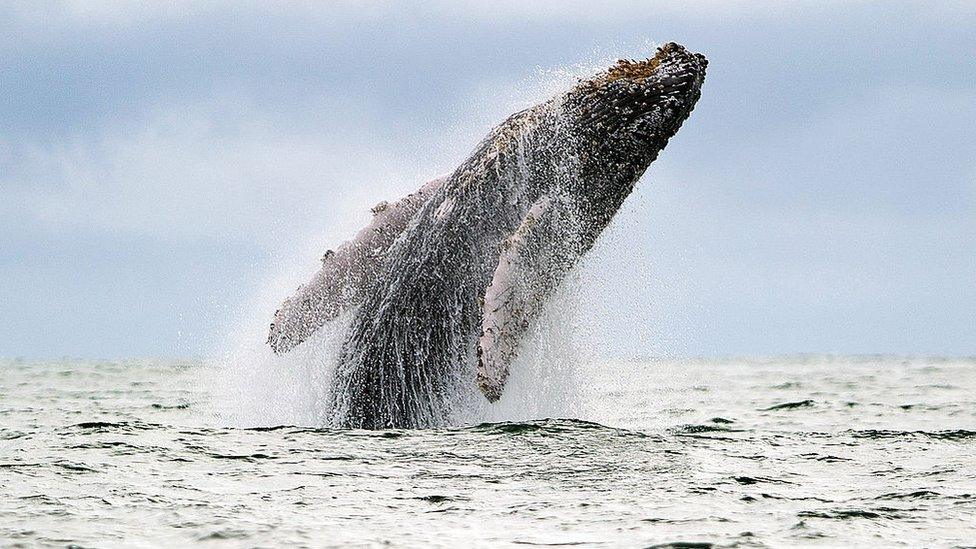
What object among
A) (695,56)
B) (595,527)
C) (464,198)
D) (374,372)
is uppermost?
(695,56)

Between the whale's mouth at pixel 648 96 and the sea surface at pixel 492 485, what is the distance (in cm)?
248

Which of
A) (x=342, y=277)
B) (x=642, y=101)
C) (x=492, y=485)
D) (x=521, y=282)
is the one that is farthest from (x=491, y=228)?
(x=492, y=485)

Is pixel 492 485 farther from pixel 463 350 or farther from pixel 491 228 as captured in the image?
pixel 491 228

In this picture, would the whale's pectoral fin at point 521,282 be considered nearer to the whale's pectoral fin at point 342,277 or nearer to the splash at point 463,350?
the splash at point 463,350

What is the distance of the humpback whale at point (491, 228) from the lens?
11.4 metres

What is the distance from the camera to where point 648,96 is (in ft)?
37.6

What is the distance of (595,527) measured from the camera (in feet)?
25.3

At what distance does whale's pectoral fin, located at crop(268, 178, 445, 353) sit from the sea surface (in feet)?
3.36

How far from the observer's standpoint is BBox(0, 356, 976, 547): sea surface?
24.7 feet

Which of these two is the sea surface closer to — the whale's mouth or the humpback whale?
the humpback whale

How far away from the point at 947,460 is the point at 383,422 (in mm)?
5542

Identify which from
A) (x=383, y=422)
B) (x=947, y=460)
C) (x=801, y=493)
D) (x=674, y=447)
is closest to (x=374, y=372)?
(x=383, y=422)

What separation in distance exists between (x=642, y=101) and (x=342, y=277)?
3.57 meters

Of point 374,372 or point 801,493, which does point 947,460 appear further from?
point 374,372
